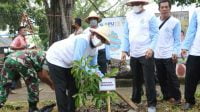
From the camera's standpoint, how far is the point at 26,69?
6.62 m

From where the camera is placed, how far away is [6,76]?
6746 mm

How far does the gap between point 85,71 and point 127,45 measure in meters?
1.46

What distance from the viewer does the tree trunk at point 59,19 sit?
8.81m

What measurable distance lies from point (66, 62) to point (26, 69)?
1.22 meters

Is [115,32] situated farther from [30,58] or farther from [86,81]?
[86,81]

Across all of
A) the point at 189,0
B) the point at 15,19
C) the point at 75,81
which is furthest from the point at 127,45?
the point at 15,19

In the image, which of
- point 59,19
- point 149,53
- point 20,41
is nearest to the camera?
point 149,53

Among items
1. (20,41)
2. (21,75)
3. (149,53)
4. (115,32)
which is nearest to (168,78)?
(149,53)

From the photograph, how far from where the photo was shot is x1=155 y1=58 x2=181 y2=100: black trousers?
6.96 m

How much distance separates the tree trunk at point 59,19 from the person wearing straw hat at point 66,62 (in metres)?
3.06

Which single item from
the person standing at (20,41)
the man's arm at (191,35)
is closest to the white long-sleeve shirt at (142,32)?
the man's arm at (191,35)

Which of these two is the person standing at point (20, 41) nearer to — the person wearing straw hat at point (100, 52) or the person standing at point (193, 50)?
the person wearing straw hat at point (100, 52)

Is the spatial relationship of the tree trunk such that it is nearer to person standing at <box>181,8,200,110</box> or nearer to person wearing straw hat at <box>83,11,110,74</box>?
person wearing straw hat at <box>83,11,110,74</box>

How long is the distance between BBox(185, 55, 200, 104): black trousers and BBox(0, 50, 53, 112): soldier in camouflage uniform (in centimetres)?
217
